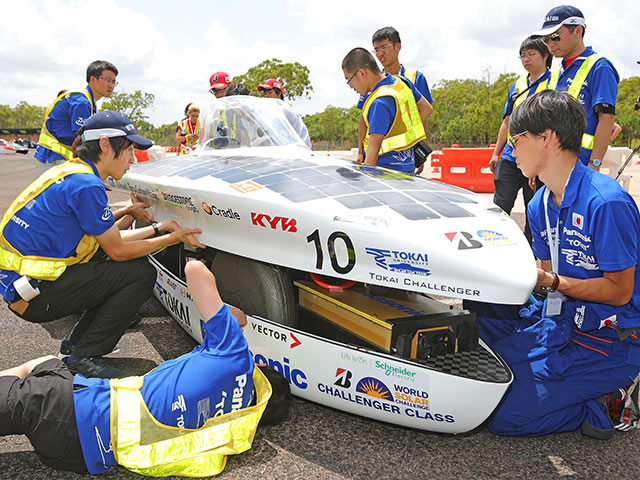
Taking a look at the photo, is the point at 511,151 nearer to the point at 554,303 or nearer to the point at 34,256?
the point at 554,303

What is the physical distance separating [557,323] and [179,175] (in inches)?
92.5

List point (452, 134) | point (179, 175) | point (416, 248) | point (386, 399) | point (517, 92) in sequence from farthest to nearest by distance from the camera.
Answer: point (452, 134)
point (517, 92)
point (179, 175)
point (386, 399)
point (416, 248)

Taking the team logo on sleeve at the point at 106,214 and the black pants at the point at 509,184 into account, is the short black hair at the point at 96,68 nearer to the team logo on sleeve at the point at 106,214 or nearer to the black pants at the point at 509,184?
the team logo on sleeve at the point at 106,214

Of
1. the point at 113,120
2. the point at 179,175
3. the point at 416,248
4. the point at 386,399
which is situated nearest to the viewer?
the point at 416,248

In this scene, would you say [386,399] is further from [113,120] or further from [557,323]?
[113,120]

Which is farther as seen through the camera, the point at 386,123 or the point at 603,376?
the point at 386,123

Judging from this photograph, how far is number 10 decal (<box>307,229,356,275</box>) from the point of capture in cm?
233

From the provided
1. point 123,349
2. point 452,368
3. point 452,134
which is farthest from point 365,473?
point 452,134

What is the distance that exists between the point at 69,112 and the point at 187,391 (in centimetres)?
413

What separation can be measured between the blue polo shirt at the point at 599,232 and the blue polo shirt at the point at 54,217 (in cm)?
242

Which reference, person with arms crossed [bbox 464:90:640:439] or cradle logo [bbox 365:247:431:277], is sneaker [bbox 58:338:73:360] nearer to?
cradle logo [bbox 365:247:431:277]

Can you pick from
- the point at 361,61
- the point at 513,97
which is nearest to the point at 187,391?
the point at 361,61

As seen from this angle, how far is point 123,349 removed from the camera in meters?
Result: 3.57

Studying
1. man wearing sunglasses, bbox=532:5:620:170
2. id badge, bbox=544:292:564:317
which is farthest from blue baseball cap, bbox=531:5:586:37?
id badge, bbox=544:292:564:317
